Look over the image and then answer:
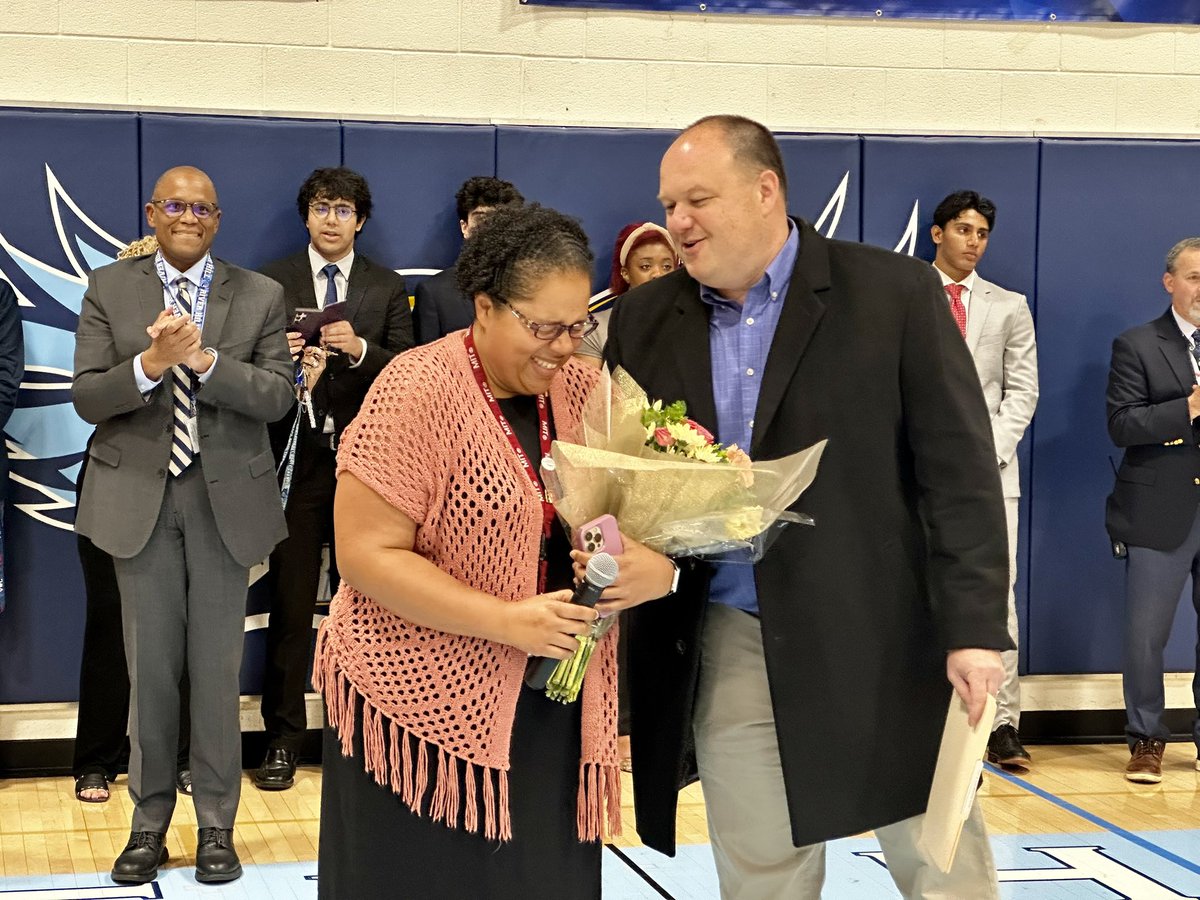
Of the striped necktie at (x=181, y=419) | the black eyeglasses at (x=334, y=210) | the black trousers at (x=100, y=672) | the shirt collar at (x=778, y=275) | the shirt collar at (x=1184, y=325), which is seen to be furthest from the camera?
the shirt collar at (x=1184, y=325)

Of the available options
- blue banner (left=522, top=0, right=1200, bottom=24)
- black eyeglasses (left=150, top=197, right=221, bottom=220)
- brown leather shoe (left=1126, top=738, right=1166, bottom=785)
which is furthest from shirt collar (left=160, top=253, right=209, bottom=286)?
brown leather shoe (left=1126, top=738, right=1166, bottom=785)

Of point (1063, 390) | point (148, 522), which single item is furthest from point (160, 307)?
point (1063, 390)

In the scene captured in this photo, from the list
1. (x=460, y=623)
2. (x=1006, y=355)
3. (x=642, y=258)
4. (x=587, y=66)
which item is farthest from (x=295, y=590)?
(x=460, y=623)

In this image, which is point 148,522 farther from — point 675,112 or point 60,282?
point 675,112

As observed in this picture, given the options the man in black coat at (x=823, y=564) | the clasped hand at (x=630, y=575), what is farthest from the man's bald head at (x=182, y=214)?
the clasped hand at (x=630, y=575)

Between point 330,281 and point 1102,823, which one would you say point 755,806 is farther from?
point 330,281

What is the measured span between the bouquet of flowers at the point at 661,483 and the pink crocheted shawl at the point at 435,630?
0.10m

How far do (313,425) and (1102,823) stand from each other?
9.93 ft

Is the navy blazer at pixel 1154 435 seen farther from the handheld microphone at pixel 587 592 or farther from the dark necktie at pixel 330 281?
the handheld microphone at pixel 587 592

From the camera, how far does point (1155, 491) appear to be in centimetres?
557

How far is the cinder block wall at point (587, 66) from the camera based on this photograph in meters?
5.57

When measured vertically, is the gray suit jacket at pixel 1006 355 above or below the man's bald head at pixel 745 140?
below

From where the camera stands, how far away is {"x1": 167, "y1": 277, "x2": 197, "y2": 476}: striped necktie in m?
4.27

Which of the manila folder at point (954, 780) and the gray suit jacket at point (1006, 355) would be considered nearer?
the manila folder at point (954, 780)
